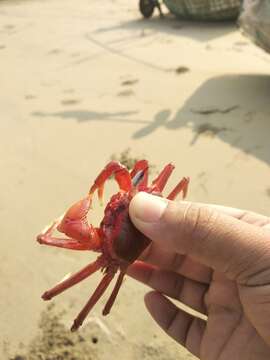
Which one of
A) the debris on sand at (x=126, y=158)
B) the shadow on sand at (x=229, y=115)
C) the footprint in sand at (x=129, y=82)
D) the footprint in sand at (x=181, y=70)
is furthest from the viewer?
the footprint in sand at (x=181, y=70)

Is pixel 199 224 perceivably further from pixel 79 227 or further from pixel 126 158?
pixel 126 158

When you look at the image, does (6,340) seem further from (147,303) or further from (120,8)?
(120,8)

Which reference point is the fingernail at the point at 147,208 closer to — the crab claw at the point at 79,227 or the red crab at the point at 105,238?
the red crab at the point at 105,238

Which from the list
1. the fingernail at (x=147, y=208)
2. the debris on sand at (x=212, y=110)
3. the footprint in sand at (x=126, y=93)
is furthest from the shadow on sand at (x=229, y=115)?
the fingernail at (x=147, y=208)

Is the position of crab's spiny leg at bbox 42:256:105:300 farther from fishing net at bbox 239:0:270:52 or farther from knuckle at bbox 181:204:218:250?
fishing net at bbox 239:0:270:52

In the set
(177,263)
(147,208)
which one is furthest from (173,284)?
(147,208)

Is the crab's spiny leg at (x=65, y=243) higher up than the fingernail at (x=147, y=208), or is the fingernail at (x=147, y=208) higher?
the fingernail at (x=147, y=208)

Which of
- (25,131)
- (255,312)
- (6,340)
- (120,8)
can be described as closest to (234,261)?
(255,312)
